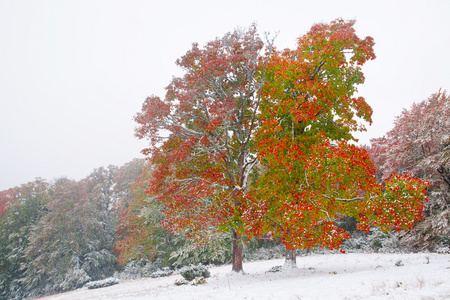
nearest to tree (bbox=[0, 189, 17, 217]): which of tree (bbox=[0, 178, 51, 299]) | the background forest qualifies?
tree (bbox=[0, 178, 51, 299])

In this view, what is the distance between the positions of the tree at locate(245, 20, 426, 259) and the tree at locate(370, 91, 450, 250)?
739cm

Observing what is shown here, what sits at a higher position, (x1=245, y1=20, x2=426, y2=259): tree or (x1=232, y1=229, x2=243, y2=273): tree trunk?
(x1=245, y1=20, x2=426, y2=259): tree

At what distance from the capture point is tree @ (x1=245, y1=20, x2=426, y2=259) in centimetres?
829

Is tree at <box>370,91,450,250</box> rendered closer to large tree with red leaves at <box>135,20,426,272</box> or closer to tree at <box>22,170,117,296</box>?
large tree with red leaves at <box>135,20,426,272</box>

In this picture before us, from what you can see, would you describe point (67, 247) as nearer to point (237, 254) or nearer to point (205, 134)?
point (237, 254)

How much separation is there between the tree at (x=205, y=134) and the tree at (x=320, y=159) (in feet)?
3.81

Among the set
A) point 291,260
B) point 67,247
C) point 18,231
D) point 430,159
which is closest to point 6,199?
point 18,231

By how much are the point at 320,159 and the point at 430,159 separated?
1089cm

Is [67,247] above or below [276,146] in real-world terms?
below

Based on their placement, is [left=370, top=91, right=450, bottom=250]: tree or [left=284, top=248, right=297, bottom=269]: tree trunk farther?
[left=370, top=91, right=450, bottom=250]: tree

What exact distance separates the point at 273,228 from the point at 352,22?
9674 millimetres

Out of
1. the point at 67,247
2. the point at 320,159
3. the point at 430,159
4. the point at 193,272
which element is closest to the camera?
the point at 320,159

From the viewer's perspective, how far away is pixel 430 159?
14594 millimetres

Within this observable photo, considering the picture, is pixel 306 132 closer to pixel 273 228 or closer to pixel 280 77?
pixel 280 77
